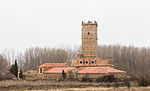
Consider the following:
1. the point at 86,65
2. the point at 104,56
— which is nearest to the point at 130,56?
the point at 104,56

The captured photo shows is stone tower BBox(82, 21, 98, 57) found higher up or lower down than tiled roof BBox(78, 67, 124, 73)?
higher up

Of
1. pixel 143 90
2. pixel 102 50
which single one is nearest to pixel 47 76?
pixel 143 90

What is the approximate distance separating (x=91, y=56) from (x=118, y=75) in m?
10.4

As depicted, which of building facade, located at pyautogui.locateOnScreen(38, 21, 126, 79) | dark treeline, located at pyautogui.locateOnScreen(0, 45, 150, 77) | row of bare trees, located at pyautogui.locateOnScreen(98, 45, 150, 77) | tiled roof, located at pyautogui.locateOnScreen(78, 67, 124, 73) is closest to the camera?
tiled roof, located at pyautogui.locateOnScreen(78, 67, 124, 73)

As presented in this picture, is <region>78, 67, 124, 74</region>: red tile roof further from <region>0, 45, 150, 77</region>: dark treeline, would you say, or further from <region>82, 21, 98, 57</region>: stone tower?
<region>0, 45, 150, 77</region>: dark treeline

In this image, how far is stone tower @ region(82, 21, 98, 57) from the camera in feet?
153

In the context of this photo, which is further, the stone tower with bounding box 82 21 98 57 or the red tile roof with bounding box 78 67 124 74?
the stone tower with bounding box 82 21 98 57

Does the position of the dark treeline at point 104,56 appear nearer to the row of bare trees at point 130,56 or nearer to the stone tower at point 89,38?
the row of bare trees at point 130,56

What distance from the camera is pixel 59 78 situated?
39188 mm

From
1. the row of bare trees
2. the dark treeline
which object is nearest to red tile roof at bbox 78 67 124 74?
the row of bare trees

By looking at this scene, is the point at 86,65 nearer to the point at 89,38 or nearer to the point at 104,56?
the point at 89,38

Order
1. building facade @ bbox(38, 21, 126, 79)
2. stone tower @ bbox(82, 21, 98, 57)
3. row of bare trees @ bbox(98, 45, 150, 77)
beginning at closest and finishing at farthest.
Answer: building facade @ bbox(38, 21, 126, 79)
stone tower @ bbox(82, 21, 98, 57)
row of bare trees @ bbox(98, 45, 150, 77)

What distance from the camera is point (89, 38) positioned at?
46.9m

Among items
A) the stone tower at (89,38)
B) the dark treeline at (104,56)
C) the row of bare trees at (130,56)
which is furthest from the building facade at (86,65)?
the dark treeline at (104,56)
